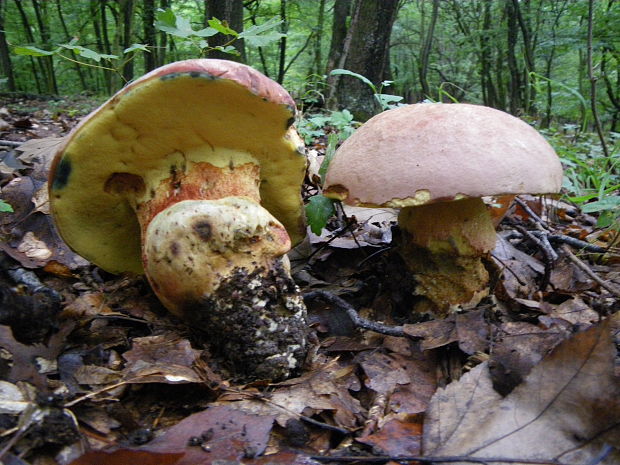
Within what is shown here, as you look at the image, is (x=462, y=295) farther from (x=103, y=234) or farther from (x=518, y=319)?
(x=103, y=234)

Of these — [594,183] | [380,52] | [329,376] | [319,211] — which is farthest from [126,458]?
[380,52]

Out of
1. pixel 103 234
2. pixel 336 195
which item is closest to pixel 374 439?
pixel 336 195

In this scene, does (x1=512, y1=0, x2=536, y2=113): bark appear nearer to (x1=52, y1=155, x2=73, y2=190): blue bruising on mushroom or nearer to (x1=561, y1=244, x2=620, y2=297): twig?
(x1=561, y1=244, x2=620, y2=297): twig

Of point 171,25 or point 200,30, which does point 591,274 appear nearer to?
point 200,30

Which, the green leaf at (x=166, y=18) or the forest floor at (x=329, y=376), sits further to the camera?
the green leaf at (x=166, y=18)

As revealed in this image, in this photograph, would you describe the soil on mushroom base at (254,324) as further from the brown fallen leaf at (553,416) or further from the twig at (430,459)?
the brown fallen leaf at (553,416)

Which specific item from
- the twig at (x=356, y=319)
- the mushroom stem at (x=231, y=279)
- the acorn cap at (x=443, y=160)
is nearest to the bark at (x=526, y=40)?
the acorn cap at (x=443, y=160)

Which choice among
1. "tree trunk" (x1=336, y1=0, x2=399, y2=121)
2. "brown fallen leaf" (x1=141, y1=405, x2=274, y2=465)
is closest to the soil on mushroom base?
"brown fallen leaf" (x1=141, y1=405, x2=274, y2=465)

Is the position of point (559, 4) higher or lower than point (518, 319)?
higher
